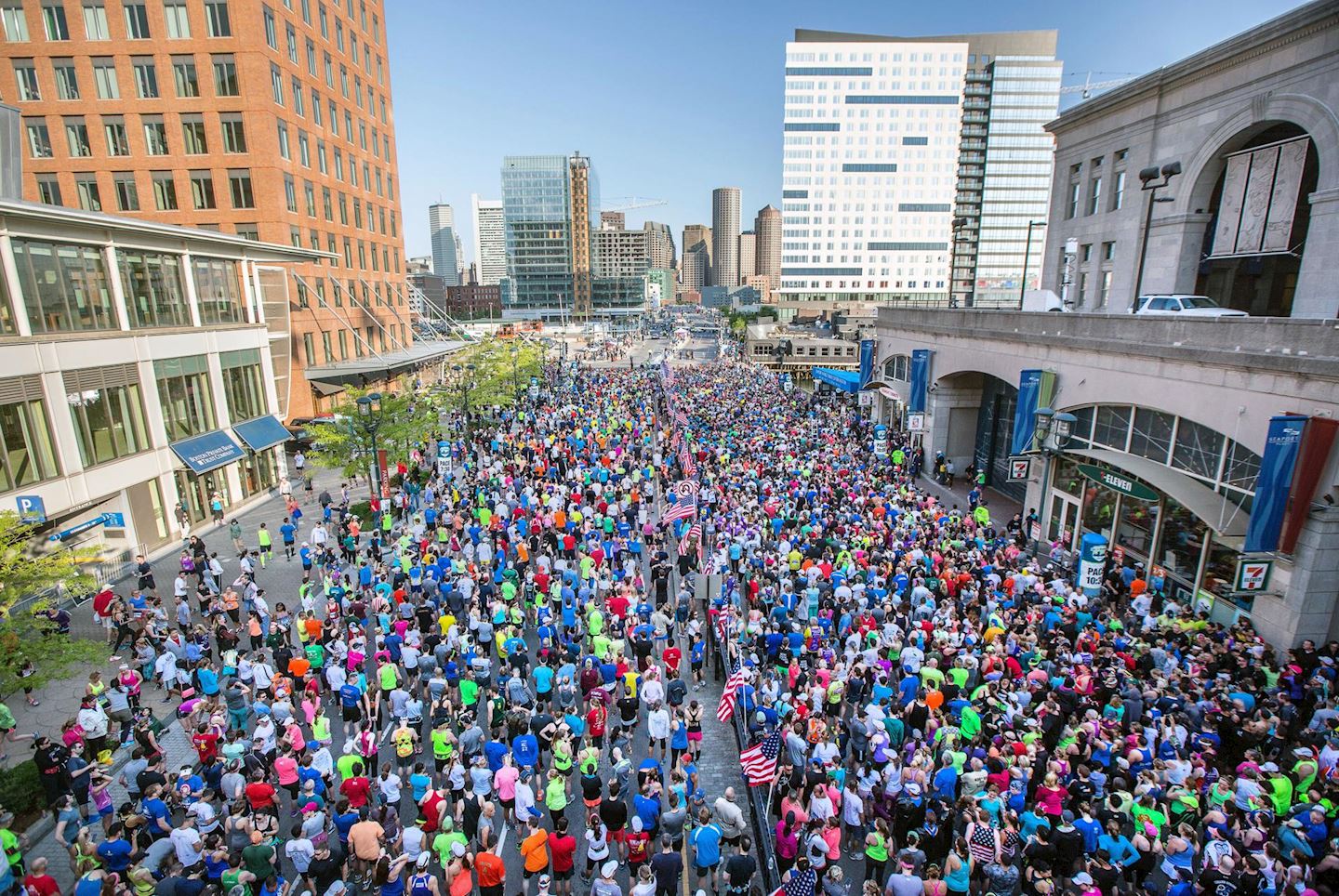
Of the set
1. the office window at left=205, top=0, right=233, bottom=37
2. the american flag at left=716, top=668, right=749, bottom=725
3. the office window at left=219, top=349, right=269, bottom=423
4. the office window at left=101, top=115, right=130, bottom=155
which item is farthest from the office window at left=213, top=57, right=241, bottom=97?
the american flag at left=716, top=668, right=749, bottom=725

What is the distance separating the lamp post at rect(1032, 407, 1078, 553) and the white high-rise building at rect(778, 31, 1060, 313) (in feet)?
316

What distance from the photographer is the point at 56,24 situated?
33.2 metres

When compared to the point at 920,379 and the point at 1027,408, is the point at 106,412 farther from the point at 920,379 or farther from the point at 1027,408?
the point at 920,379

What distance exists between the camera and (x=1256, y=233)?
925 inches

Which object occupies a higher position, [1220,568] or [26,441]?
[26,441]

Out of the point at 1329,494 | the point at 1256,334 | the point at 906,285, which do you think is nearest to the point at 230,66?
the point at 1256,334

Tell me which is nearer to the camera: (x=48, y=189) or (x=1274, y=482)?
(x=1274, y=482)

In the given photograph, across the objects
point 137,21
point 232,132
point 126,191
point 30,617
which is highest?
point 137,21

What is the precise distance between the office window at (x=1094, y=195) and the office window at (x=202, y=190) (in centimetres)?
4547

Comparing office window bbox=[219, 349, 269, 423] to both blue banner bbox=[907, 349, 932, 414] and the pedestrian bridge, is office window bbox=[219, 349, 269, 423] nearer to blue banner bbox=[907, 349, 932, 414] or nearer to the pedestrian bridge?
blue banner bbox=[907, 349, 932, 414]

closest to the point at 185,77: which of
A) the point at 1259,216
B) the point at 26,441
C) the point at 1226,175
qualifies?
the point at 26,441

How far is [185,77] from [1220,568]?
48.6 m

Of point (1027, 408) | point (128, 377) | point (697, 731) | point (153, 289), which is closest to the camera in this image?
point (697, 731)

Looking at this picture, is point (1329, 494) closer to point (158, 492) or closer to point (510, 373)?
point (158, 492)
